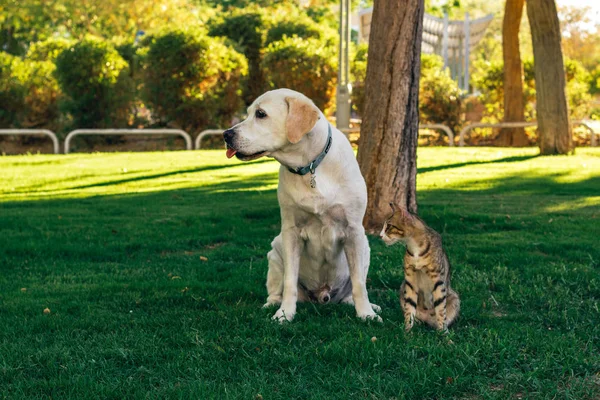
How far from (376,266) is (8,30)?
36711 millimetres

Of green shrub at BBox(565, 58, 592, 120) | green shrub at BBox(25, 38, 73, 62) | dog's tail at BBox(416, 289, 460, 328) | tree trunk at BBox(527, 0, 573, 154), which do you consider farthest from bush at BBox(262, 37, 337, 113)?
dog's tail at BBox(416, 289, 460, 328)

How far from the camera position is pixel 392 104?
8.67 metres

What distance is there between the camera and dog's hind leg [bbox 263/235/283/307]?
5.93m

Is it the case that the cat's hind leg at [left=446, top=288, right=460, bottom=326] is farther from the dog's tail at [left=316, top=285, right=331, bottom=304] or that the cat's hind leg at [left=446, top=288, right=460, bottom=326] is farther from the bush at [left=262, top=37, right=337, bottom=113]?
the bush at [left=262, top=37, right=337, bottom=113]

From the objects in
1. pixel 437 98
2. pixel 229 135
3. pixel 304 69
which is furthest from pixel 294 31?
pixel 229 135

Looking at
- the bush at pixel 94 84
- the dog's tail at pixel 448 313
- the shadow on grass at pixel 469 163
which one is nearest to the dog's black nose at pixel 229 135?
the dog's tail at pixel 448 313

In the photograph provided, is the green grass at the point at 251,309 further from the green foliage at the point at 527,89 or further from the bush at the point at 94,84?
the green foliage at the point at 527,89

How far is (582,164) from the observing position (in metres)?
15.4

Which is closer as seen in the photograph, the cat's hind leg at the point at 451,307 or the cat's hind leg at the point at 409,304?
the cat's hind leg at the point at 409,304

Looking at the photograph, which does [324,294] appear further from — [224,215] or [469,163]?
[469,163]

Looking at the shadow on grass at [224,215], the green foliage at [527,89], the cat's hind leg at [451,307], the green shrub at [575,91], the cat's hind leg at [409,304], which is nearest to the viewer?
the cat's hind leg at [409,304]

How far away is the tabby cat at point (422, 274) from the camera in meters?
5.02

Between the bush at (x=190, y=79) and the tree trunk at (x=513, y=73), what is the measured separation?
7.35m

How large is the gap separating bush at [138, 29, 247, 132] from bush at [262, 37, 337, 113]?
971 millimetres
